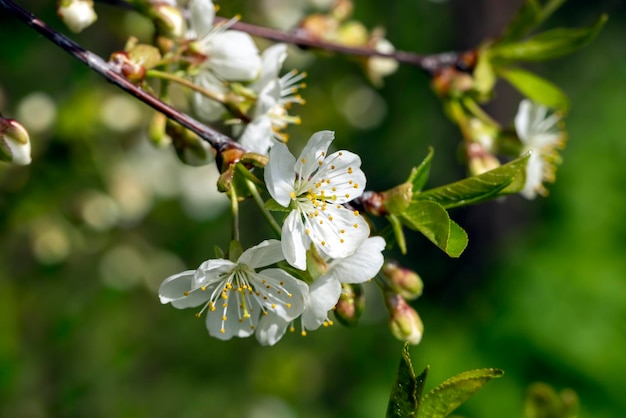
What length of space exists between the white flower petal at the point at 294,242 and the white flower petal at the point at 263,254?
2 cm

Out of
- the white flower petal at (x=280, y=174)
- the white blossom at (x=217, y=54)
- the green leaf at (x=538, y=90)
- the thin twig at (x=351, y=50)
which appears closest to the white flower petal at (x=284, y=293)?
the white flower petal at (x=280, y=174)

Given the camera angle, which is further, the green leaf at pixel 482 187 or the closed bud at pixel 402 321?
the closed bud at pixel 402 321

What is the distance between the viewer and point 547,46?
1.22 meters

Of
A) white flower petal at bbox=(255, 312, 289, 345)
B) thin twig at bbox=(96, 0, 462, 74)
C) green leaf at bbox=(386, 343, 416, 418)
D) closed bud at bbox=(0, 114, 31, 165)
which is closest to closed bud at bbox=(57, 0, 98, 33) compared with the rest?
closed bud at bbox=(0, 114, 31, 165)

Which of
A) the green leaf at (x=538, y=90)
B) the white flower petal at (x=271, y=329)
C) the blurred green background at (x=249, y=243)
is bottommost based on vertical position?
the blurred green background at (x=249, y=243)

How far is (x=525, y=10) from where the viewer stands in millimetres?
1196

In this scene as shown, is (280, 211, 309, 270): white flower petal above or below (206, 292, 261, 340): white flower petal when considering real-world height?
above

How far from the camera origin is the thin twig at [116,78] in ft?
2.71

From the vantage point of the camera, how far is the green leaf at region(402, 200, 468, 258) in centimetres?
78

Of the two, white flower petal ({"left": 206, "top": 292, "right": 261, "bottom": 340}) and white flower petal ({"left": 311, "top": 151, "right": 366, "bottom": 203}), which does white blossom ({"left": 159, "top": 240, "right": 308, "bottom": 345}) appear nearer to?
white flower petal ({"left": 206, "top": 292, "right": 261, "bottom": 340})

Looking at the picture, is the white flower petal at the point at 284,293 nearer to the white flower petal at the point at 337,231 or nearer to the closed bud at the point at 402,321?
the white flower petal at the point at 337,231

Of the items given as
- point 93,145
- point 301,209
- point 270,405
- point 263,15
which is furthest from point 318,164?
point 270,405

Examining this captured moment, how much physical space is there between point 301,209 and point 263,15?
1.36m

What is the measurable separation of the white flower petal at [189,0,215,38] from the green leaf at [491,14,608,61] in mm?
536
